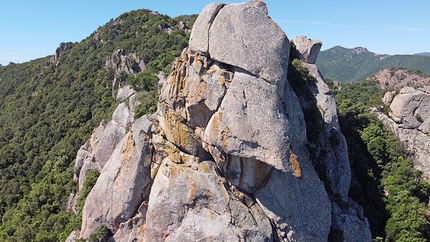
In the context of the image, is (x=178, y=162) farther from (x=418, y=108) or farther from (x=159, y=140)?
(x=418, y=108)

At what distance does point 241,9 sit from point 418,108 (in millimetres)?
35466

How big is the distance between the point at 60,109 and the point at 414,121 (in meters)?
59.9

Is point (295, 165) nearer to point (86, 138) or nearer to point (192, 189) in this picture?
point (192, 189)

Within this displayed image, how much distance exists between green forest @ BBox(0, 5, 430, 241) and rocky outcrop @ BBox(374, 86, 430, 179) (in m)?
1.47

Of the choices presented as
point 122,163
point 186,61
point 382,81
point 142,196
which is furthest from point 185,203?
point 382,81

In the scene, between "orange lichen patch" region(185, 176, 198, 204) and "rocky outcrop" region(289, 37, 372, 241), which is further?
"rocky outcrop" region(289, 37, 372, 241)

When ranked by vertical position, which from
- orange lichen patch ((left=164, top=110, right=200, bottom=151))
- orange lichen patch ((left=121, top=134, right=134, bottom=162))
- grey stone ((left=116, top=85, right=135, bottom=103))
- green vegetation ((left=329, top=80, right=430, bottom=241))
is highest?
grey stone ((left=116, top=85, right=135, bottom=103))

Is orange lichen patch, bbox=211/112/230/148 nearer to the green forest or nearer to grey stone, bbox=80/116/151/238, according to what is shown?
grey stone, bbox=80/116/151/238

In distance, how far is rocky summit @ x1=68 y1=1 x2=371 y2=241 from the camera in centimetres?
2067

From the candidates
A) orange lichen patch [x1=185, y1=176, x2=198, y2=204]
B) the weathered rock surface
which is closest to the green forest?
orange lichen patch [x1=185, y1=176, x2=198, y2=204]

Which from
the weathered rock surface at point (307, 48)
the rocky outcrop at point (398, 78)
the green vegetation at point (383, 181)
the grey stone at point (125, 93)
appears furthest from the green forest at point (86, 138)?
the rocky outcrop at point (398, 78)

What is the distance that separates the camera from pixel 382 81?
4427 inches

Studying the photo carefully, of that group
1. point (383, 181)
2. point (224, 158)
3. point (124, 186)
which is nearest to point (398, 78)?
point (383, 181)

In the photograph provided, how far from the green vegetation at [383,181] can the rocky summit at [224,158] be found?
7309 mm
